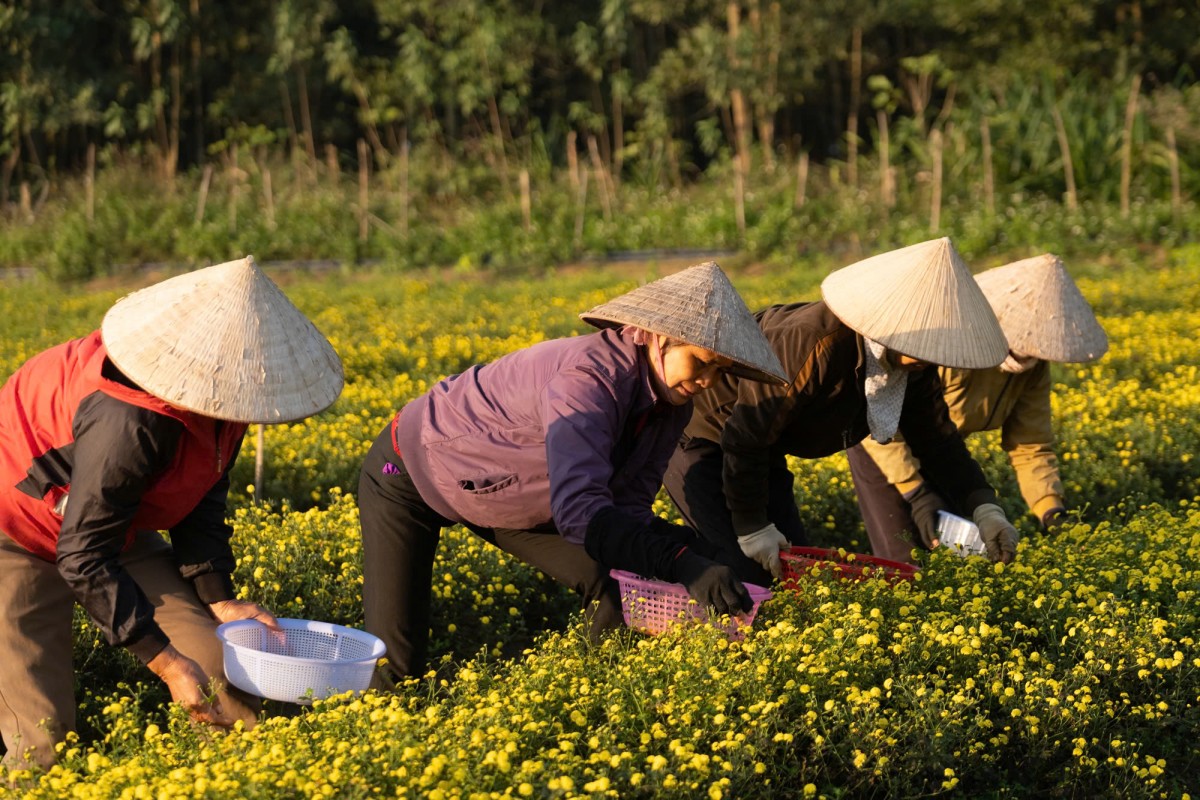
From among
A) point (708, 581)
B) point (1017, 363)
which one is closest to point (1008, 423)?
point (1017, 363)

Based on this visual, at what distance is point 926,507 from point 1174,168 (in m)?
12.6

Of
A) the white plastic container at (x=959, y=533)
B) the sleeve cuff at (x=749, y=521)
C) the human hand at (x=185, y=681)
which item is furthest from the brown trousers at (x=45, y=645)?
the white plastic container at (x=959, y=533)

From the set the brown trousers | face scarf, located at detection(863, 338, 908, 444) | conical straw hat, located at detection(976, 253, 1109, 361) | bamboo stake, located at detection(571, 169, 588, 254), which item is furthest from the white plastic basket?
bamboo stake, located at detection(571, 169, 588, 254)

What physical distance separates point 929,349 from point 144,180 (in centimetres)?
1751

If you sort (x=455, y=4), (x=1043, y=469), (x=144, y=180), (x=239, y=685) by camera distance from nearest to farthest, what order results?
(x=239, y=685)
(x=1043, y=469)
(x=144, y=180)
(x=455, y=4)

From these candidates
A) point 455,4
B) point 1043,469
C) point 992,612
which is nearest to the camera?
point 992,612

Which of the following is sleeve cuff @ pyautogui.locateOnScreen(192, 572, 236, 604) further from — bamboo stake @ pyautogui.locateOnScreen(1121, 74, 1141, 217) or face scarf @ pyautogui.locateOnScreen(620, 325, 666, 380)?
bamboo stake @ pyautogui.locateOnScreen(1121, 74, 1141, 217)

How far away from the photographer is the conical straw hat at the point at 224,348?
11.0ft

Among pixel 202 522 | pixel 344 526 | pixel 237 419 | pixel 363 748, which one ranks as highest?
pixel 237 419

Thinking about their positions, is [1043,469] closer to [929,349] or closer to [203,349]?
[929,349]

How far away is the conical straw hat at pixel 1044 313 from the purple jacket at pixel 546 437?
1823 millimetres

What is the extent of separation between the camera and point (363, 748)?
327 centimetres

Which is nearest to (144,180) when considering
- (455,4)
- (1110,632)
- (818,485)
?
(455,4)

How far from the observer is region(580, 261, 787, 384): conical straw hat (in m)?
3.58
